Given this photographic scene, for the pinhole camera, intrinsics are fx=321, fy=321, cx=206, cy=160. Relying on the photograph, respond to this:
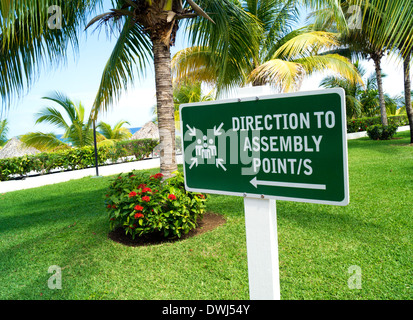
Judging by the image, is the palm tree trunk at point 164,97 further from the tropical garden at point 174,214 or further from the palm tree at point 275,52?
the palm tree at point 275,52

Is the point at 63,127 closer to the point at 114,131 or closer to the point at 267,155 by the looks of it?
the point at 114,131

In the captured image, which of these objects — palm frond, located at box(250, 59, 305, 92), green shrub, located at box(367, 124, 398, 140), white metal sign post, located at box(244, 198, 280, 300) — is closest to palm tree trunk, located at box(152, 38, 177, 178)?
palm frond, located at box(250, 59, 305, 92)

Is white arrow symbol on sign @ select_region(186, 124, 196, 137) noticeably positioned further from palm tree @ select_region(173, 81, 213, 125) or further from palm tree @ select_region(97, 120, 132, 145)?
palm tree @ select_region(97, 120, 132, 145)

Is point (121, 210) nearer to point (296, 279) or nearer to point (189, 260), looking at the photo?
point (189, 260)

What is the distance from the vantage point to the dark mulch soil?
15.2 feet

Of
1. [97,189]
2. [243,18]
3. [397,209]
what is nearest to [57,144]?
[97,189]

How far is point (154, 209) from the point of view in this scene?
4.32 m

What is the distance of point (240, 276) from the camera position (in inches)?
134

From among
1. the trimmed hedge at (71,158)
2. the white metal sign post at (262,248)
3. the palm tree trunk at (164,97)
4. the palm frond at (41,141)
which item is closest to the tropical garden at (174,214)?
the palm tree trunk at (164,97)

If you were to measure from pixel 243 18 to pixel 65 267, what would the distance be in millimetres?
5647

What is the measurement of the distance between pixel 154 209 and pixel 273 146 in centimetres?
331

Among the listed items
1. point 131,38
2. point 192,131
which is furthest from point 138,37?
point 192,131

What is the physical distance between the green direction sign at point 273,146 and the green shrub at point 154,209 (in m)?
2.96

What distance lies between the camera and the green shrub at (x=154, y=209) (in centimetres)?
434
